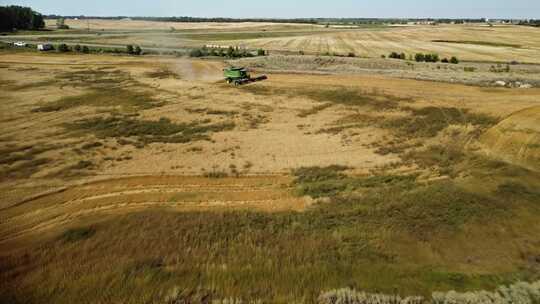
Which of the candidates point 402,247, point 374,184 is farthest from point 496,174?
point 402,247

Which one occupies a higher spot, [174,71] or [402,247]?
[174,71]

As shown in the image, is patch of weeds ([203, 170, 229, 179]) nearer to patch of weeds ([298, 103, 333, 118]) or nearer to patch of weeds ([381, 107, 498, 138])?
patch of weeds ([298, 103, 333, 118])

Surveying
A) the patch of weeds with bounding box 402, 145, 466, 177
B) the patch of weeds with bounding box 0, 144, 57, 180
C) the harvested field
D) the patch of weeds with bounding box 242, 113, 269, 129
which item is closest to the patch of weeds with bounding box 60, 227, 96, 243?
the harvested field

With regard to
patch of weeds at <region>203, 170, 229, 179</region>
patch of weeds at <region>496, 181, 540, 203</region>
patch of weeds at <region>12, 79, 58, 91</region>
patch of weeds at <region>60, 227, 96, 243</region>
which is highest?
patch of weeds at <region>12, 79, 58, 91</region>

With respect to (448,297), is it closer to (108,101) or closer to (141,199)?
(141,199)

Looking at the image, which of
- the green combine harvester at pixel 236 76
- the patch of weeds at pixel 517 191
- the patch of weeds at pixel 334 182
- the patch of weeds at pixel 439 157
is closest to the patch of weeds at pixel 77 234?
the patch of weeds at pixel 334 182

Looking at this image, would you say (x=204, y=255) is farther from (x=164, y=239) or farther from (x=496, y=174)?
(x=496, y=174)

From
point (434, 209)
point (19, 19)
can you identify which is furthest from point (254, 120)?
point (19, 19)
